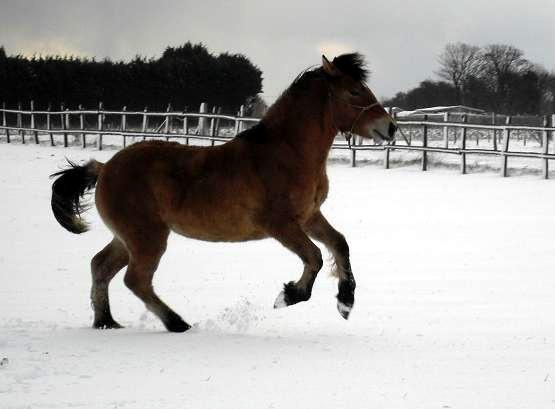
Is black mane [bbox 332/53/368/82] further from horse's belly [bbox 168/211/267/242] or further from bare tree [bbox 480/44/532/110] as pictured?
bare tree [bbox 480/44/532/110]

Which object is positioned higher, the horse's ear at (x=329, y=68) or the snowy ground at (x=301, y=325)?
the horse's ear at (x=329, y=68)

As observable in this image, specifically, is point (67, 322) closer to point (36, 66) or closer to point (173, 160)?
point (173, 160)

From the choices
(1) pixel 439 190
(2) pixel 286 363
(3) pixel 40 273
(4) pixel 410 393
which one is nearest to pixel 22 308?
(3) pixel 40 273

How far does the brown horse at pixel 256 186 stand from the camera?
234 inches

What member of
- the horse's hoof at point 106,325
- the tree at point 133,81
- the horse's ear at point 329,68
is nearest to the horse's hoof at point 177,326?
the horse's hoof at point 106,325

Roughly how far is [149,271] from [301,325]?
1.24 m

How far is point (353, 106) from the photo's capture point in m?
6.16

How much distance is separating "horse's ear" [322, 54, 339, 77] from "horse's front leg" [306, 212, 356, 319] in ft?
3.24

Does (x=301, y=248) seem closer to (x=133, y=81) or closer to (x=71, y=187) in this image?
(x=71, y=187)

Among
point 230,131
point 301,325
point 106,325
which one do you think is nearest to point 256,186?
point 301,325

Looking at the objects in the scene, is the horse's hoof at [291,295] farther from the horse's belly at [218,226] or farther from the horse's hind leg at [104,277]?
the horse's hind leg at [104,277]

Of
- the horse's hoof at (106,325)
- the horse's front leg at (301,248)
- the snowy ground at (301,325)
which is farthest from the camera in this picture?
the horse's hoof at (106,325)

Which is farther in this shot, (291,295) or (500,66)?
(500,66)

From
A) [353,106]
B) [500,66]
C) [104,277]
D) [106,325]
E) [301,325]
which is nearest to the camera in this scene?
[353,106]
